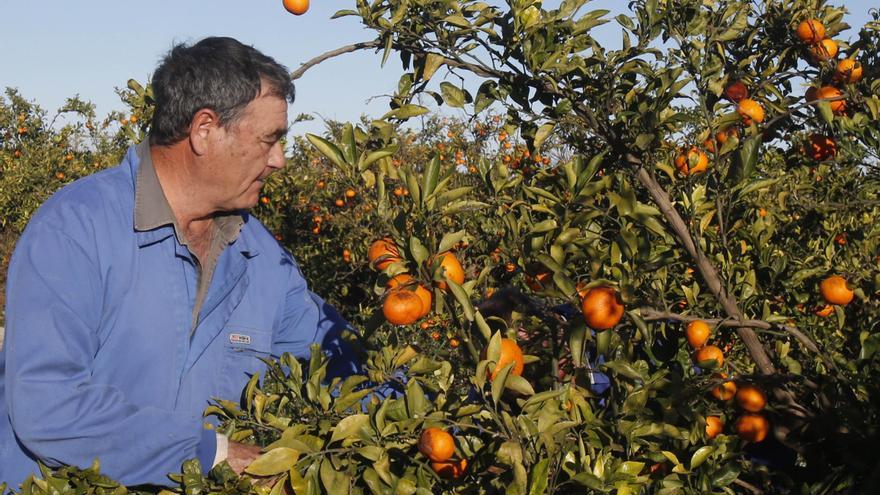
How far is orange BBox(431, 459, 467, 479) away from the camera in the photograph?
1.51 metres

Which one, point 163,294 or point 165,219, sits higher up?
point 165,219

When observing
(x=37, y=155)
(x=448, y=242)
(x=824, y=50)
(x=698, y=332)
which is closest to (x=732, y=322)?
(x=698, y=332)

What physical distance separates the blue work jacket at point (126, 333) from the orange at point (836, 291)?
112cm

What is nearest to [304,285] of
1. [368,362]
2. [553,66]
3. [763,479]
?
[368,362]

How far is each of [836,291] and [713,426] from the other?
0.48m

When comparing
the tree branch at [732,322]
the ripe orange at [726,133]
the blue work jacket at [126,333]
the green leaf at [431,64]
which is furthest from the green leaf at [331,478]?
the ripe orange at [726,133]

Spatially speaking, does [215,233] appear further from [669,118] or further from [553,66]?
[669,118]

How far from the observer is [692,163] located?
6.60 ft

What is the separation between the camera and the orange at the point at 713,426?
185cm

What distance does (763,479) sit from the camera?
1.87 metres

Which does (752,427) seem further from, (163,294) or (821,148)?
(163,294)

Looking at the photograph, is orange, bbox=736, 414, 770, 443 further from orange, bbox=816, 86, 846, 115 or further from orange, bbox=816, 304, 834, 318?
orange, bbox=816, 86, 846, 115

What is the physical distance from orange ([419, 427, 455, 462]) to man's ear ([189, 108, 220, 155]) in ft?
3.13

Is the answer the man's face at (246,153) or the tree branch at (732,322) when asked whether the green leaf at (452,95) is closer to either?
the man's face at (246,153)
